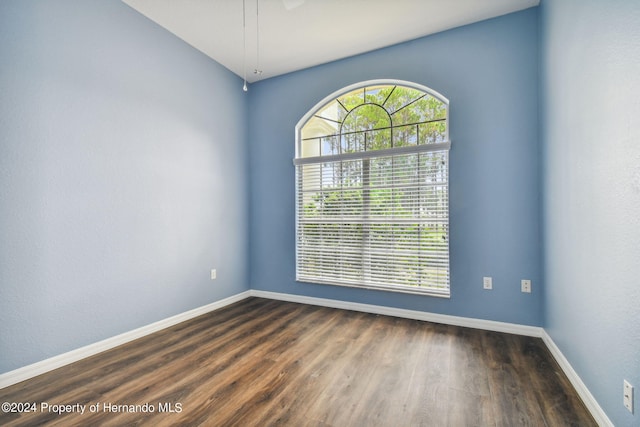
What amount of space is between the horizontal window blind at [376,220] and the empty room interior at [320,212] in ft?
0.08

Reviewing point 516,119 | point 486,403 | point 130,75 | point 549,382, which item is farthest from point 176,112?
point 549,382

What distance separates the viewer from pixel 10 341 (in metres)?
1.89

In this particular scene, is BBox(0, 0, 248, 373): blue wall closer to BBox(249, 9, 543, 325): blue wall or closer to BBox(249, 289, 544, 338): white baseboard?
BBox(249, 289, 544, 338): white baseboard

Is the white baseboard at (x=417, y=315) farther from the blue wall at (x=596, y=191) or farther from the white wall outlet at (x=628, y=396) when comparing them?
the white wall outlet at (x=628, y=396)

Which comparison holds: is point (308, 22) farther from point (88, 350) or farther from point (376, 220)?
point (88, 350)

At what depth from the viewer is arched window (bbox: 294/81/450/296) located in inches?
119

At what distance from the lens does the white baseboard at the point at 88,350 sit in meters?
1.91

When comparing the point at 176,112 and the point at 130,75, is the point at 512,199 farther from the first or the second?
the point at 130,75

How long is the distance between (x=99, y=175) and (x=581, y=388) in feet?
12.2

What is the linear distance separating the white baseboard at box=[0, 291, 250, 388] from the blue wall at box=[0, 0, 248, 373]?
44 millimetres

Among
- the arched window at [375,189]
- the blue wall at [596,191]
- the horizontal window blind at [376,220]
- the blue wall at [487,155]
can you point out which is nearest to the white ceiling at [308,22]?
the blue wall at [487,155]

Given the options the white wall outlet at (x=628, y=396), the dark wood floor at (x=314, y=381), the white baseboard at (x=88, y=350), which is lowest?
the dark wood floor at (x=314, y=381)

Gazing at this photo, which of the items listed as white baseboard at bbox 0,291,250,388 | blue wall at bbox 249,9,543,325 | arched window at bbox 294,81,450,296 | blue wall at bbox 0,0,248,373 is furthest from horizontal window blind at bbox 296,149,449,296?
white baseboard at bbox 0,291,250,388

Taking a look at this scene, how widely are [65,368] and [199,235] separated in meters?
1.57
